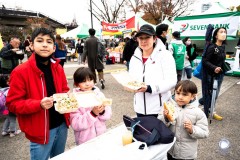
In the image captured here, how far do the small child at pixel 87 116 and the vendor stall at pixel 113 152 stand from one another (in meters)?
0.30

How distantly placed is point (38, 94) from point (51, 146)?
563 millimetres

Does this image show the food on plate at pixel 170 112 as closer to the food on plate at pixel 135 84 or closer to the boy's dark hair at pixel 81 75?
the food on plate at pixel 135 84

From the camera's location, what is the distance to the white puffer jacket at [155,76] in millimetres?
2100

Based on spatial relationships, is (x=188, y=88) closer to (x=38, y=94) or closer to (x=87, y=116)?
(x=87, y=116)

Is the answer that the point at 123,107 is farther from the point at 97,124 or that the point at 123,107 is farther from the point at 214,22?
the point at 214,22

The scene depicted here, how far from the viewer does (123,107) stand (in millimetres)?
5086

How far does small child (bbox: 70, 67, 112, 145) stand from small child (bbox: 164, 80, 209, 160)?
2.25ft

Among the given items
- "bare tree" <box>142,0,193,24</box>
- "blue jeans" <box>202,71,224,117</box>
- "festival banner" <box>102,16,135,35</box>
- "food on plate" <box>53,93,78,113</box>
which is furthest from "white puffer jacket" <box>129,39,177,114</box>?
"bare tree" <box>142,0,193,24</box>

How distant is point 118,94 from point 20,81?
4.80m

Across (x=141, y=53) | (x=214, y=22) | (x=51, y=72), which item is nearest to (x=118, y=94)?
(x=141, y=53)

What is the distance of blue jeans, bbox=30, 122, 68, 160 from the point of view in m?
1.72

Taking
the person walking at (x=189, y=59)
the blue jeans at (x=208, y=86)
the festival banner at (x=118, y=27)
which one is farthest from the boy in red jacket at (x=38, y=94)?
the festival banner at (x=118, y=27)

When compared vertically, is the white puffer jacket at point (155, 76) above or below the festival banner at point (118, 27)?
below

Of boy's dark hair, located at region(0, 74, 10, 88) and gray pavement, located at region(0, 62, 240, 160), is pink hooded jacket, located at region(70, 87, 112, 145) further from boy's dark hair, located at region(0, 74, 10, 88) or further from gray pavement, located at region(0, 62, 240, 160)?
boy's dark hair, located at region(0, 74, 10, 88)
